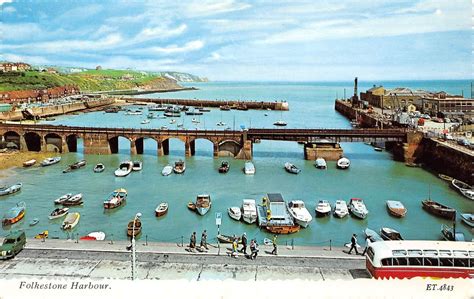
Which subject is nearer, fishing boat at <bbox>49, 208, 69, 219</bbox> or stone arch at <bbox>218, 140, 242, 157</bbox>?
fishing boat at <bbox>49, 208, 69, 219</bbox>

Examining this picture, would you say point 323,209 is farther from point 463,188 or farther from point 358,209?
point 463,188

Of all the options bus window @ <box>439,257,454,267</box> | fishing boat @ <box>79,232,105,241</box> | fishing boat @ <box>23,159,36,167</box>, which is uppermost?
bus window @ <box>439,257,454,267</box>

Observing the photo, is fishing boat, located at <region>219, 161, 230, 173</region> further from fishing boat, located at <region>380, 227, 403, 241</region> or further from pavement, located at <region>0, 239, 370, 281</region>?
pavement, located at <region>0, 239, 370, 281</region>

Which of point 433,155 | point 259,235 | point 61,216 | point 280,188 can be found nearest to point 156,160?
point 280,188

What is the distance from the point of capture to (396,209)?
1507 inches

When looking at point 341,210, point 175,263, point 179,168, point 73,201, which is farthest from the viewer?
point 179,168

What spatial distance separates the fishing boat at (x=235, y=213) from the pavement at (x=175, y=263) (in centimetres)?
1068

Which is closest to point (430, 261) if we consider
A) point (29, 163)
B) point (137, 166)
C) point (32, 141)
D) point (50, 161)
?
point (137, 166)

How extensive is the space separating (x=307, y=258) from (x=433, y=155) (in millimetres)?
40507

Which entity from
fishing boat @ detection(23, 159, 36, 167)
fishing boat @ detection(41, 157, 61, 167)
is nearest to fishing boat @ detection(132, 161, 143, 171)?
fishing boat @ detection(41, 157, 61, 167)

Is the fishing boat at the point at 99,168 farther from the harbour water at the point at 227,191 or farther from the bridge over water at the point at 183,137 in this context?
the bridge over water at the point at 183,137

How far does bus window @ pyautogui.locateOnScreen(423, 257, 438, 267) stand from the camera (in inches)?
810

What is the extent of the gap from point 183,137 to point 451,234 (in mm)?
40573

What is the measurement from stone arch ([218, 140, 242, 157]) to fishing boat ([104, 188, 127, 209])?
908 inches
